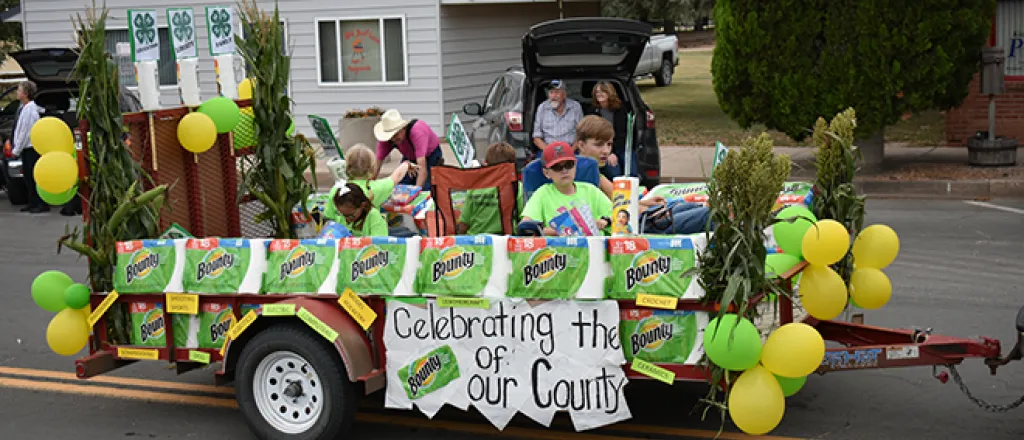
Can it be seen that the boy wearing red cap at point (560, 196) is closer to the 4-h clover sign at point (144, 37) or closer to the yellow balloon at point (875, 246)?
the yellow balloon at point (875, 246)

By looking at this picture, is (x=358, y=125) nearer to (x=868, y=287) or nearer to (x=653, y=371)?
(x=868, y=287)

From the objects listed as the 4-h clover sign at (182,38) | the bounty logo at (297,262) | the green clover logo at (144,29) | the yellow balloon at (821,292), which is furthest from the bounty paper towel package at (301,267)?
the green clover logo at (144,29)

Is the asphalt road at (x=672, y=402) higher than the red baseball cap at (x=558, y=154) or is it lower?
lower

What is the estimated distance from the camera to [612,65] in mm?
12984

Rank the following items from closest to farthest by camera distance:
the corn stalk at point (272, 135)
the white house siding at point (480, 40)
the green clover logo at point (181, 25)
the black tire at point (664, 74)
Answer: the corn stalk at point (272, 135) → the green clover logo at point (181, 25) → the white house siding at point (480, 40) → the black tire at point (664, 74)

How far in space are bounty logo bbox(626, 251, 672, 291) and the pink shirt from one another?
15.1 ft

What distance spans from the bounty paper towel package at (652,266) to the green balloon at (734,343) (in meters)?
0.23

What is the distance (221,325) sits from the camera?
6668 mm

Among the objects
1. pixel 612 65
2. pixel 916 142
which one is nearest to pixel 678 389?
pixel 612 65

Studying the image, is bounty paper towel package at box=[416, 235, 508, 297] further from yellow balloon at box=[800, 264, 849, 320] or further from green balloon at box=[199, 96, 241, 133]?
green balloon at box=[199, 96, 241, 133]

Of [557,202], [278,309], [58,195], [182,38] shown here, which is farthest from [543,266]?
[182,38]

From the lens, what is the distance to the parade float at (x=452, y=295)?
5613 millimetres

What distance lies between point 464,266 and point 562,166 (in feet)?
3.37

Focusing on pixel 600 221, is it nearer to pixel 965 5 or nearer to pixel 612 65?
pixel 612 65
